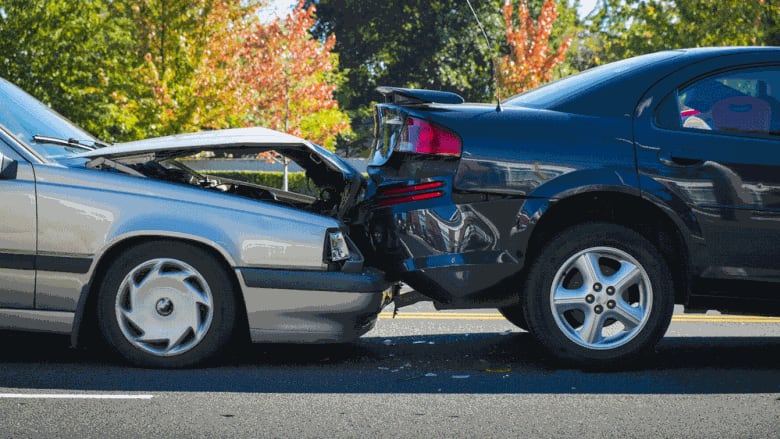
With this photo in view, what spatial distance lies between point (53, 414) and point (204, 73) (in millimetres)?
19976

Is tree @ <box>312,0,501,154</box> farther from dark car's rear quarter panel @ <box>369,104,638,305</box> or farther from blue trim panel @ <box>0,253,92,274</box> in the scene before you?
blue trim panel @ <box>0,253,92,274</box>

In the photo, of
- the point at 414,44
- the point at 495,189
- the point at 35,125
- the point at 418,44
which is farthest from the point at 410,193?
the point at 414,44

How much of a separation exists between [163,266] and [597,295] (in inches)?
86.2

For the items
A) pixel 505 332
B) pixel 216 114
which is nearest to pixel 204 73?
pixel 216 114

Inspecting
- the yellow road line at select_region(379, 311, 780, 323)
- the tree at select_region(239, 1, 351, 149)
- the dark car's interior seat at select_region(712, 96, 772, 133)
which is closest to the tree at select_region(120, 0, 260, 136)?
the tree at select_region(239, 1, 351, 149)

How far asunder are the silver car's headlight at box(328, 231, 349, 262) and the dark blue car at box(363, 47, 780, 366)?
0.71 ft

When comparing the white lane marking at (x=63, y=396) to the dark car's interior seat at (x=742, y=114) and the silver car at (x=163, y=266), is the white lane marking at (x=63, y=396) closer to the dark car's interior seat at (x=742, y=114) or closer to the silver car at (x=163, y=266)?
the silver car at (x=163, y=266)

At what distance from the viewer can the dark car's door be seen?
507 centimetres

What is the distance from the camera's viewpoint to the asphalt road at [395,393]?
3992 millimetres

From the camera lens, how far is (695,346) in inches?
240

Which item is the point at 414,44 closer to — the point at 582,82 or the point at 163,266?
the point at 582,82

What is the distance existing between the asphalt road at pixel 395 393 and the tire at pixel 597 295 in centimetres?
15

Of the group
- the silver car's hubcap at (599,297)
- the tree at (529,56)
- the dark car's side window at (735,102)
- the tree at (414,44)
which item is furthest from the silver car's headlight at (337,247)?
the tree at (414,44)

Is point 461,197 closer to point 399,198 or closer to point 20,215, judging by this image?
point 399,198
